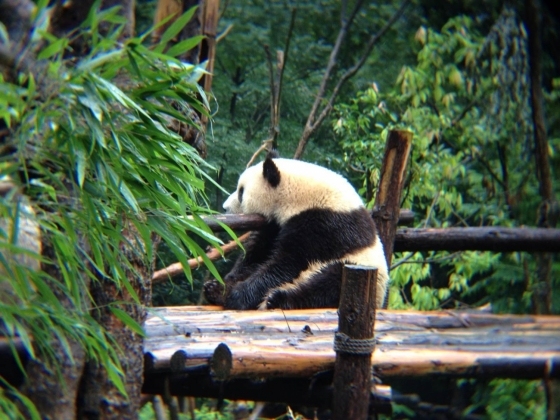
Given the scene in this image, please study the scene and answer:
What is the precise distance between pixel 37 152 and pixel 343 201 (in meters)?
1.71

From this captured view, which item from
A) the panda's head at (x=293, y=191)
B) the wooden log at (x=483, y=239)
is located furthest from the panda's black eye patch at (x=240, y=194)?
the wooden log at (x=483, y=239)

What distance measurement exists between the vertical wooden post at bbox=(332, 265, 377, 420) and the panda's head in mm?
952

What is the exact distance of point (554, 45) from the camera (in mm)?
3717

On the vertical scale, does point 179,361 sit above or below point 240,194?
below

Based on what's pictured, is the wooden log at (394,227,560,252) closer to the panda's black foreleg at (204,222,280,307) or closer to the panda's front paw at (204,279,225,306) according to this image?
the panda's black foreleg at (204,222,280,307)

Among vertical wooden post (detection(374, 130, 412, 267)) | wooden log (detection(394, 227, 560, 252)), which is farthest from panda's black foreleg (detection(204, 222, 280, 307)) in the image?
wooden log (detection(394, 227, 560, 252))

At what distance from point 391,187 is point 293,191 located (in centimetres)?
45

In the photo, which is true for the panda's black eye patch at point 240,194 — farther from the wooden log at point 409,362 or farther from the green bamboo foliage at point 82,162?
the green bamboo foliage at point 82,162

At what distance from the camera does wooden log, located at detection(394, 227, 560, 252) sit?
9.21ft

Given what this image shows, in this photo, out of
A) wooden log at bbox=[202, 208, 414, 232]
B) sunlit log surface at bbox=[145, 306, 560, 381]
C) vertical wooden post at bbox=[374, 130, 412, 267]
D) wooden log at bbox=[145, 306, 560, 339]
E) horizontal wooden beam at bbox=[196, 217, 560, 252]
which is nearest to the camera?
sunlit log surface at bbox=[145, 306, 560, 381]

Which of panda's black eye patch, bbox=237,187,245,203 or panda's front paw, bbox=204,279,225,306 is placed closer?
panda's front paw, bbox=204,279,225,306

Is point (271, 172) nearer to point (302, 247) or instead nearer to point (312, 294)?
point (302, 247)

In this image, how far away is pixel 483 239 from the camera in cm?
287

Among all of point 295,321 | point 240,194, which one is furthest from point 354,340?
point 240,194
